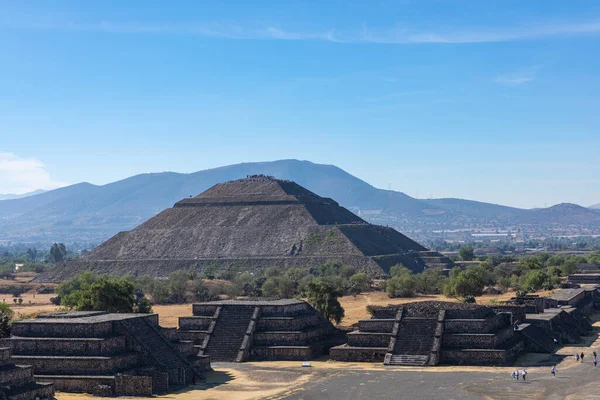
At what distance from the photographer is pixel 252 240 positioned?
157 meters

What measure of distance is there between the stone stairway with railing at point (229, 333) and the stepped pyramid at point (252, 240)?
69.2 m

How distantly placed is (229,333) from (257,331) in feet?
6.80

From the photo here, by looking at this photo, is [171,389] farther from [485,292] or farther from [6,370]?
[485,292]

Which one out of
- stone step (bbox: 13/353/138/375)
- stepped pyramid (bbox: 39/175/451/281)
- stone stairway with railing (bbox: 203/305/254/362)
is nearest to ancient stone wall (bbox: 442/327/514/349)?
stone stairway with railing (bbox: 203/305/254/362)

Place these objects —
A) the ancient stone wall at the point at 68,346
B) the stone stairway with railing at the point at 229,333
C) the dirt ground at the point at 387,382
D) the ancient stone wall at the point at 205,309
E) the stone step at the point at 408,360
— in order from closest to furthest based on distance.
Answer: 1. the dirt ground at the point at 387,382
2. the ancient stone wall at the point at 68,346
3. the stone step at the point at 408,360
4. the stone stairway with railing at the point at 229,333
5. the ancient stone wall at the point at 205,309

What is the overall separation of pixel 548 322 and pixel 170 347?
3034 cm

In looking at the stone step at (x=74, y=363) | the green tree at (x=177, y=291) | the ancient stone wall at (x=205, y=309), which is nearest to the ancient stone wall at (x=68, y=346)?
the stone step at (x=74, y=363)

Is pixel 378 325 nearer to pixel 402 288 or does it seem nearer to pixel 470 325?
pixel 470 325

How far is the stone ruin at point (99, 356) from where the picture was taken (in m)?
47.6

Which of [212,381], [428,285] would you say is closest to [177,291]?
[428,285]

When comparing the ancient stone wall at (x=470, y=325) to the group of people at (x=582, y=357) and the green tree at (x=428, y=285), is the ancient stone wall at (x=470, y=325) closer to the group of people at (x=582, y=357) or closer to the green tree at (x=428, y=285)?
the group of people at (x=582, y=357)

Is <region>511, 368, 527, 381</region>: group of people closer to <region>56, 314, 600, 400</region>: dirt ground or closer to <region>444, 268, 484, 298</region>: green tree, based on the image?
<region>56, 314, 600, 400</region>: dirt ground

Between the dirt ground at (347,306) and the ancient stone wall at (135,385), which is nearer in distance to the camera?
the ancient stone wall at (135,385)

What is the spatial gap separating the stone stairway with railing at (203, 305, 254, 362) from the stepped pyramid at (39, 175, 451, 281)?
69.2 meters
